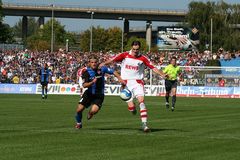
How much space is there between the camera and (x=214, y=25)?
5463 inches

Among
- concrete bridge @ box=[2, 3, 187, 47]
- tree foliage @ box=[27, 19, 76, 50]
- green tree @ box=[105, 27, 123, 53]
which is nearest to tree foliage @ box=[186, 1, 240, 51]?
concrete bridge @ box=[2, 3, 187, 47]

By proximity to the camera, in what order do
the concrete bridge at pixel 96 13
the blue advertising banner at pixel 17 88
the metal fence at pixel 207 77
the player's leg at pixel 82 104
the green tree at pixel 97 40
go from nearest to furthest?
the player's leg at pixel 82 104
the metal fence at pixel 207 77
the blue advertising banner at pixel 17 88
the concrete bridge at pixel 96 13
the green tree at pixel 97 40

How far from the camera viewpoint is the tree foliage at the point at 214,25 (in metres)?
137

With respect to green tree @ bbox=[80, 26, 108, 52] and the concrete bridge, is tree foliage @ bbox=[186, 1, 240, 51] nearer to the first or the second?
the concrete bridge

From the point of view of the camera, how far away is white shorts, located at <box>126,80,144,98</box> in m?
18.7

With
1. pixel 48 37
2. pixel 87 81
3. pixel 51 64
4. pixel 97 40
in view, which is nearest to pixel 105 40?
pixel 97 40

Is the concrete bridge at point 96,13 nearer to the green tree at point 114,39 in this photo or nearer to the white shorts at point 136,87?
the green tree at point 114,39

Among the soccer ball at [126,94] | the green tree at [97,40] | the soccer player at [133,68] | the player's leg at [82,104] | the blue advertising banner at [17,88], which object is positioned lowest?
the blue advertising banner at [17,88]

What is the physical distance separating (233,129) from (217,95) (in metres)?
35.5

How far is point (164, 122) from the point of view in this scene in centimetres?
2245

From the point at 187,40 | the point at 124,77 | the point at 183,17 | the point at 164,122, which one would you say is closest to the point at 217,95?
the point at 164,122

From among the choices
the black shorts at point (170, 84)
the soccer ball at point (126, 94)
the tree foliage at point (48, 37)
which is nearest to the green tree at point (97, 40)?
the tree foliage at point (48, 37)

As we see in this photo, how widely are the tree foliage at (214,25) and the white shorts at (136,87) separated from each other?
11652cm

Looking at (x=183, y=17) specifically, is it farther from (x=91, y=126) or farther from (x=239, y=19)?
(x=91, y=126)
